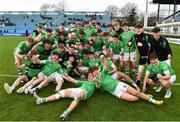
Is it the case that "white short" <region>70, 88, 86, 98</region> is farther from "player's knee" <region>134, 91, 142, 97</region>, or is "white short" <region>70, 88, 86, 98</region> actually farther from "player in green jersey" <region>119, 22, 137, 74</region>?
"player in green jersey" <region>119, 22, 137, 74</region>

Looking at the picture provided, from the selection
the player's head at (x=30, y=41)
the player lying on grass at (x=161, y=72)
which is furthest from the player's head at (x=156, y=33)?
the player's head at (x=30, y=41)

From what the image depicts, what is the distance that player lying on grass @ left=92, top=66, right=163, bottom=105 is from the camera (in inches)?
277

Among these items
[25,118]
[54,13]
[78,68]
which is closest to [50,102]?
[25,118]

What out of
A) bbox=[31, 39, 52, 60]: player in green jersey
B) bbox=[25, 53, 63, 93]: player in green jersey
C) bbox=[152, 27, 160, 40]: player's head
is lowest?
bbox=[25, 53, 63, 93]: player in green jersey

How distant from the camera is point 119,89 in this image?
23.5ft

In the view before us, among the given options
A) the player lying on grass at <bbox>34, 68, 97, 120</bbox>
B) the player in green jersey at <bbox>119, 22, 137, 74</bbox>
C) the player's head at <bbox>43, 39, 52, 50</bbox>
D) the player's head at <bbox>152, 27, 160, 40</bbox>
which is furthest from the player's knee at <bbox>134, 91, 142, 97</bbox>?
the player's head at <bbox>43, 39, 52, 50</bbox>

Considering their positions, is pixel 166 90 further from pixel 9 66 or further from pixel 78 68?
pixel 9 66

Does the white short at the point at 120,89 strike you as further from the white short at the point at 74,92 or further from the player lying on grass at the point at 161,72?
the white short at the point at 74,92

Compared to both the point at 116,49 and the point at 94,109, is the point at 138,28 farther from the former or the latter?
the point at 94,109

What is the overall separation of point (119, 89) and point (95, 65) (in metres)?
1.38

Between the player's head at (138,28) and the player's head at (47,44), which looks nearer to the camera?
the player's head at (138,28)

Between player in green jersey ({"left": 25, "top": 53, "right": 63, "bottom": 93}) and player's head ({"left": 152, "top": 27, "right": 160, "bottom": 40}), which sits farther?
player in green jersey ({"left": 25, "top": 53, "right": 63, "bottom": 93})

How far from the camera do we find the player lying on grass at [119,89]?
7.04 m

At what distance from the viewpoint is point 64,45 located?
31.6 feet
